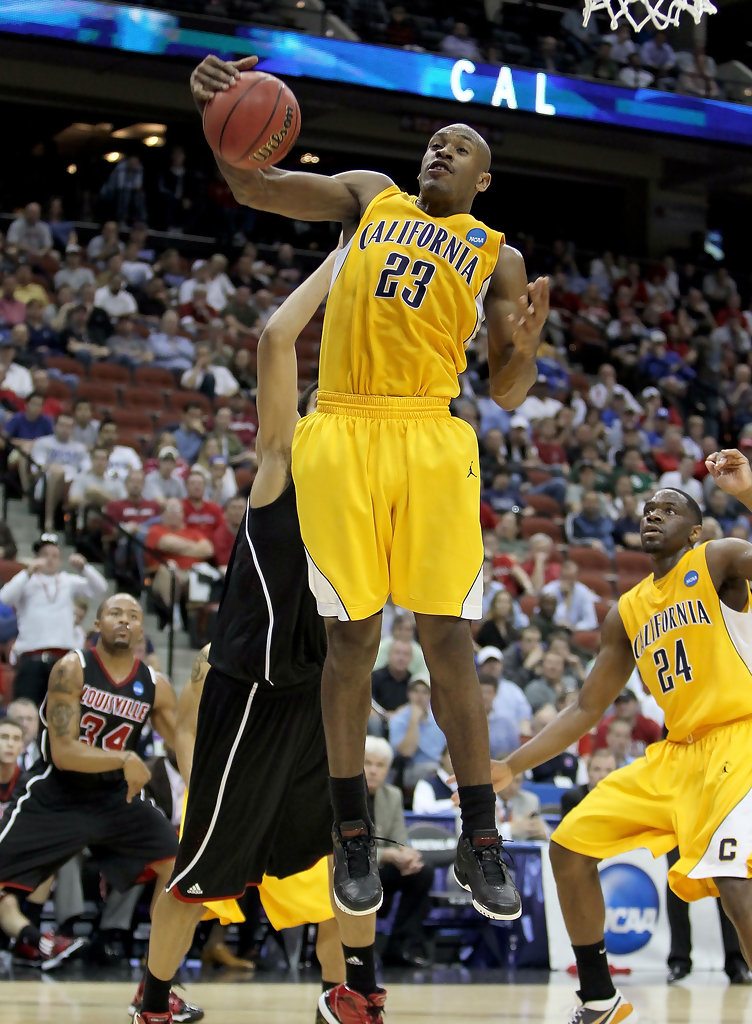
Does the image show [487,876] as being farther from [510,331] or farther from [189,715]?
[189,715]

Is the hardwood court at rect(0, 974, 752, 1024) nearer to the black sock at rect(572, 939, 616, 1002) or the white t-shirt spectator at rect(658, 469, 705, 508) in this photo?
the black sock at rect(572, 939, 616, 1002)

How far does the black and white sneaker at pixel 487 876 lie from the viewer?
3986 millimetres

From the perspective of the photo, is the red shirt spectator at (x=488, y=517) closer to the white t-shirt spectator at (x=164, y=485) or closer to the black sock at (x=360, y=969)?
the white t-shirt spectator at (x=164, y=485)

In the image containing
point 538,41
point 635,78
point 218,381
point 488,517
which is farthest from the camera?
point 538,41

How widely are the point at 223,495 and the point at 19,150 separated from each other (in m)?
8.38

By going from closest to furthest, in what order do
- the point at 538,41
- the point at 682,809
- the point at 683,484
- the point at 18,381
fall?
the point at 682,809, the point at 18,381, the point at 683,484, the point at 538,41

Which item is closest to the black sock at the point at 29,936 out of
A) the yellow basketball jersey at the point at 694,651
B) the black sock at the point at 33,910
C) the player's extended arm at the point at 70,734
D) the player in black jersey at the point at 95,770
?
the black sock at the point at 33,910

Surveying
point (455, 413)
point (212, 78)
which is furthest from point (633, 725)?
point (212, 78)

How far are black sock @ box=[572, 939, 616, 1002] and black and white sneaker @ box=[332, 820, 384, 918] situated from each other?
1816 mm

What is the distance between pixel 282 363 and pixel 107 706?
8.89 feet

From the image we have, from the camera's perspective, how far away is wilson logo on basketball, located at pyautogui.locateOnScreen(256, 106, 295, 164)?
4.05 metres

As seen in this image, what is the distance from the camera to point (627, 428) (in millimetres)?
16219

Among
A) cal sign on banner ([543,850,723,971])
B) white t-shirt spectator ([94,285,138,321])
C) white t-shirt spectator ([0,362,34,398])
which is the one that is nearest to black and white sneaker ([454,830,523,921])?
cal sign on banner ([543,850,723,971])

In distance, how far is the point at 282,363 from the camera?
501 cm
